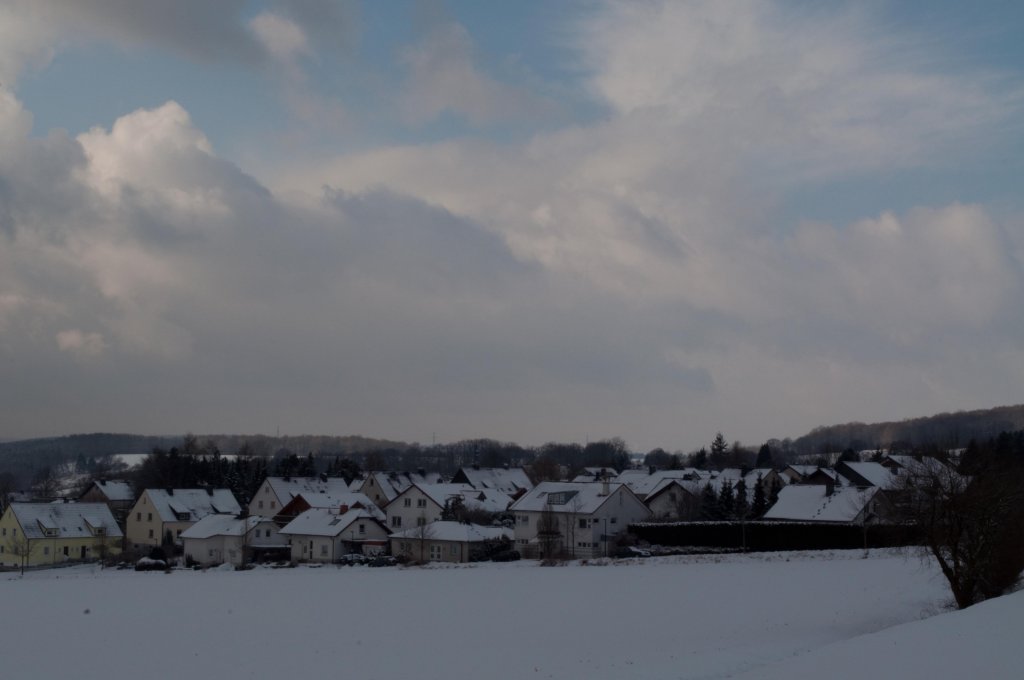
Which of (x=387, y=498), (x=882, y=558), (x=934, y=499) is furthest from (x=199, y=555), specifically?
(x=934, y=499)


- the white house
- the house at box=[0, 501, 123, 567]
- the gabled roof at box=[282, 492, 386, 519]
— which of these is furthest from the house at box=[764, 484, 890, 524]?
the house at box=[0, 501, 123, 567]

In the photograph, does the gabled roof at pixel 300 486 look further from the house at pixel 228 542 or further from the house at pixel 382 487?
the house at pixel 228 542

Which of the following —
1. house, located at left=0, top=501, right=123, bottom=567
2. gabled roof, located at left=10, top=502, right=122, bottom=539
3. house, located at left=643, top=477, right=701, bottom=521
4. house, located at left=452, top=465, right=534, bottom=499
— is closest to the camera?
house, located at left=0, top=501, right=123, bottom=567

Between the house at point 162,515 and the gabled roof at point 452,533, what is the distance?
1079 inches

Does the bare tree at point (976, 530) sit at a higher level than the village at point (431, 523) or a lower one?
higher

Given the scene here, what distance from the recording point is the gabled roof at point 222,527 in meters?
72.4

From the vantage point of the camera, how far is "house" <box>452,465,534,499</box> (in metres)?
115

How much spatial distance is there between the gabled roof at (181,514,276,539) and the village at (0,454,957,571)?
16 centimetres

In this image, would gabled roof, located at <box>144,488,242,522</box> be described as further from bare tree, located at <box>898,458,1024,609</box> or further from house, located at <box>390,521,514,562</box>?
bare tree, located at <box>898,458,1024,609</box>

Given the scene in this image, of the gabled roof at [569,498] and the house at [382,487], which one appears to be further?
the house at [382,487]

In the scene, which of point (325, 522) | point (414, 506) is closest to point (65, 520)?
point (325, 522)

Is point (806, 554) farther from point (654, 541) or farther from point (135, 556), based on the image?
point (135, 556)

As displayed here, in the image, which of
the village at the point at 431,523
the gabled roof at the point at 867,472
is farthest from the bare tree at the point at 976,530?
the gabled roof at the point at 867,472

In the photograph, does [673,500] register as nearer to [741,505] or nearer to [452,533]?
[741,505]
